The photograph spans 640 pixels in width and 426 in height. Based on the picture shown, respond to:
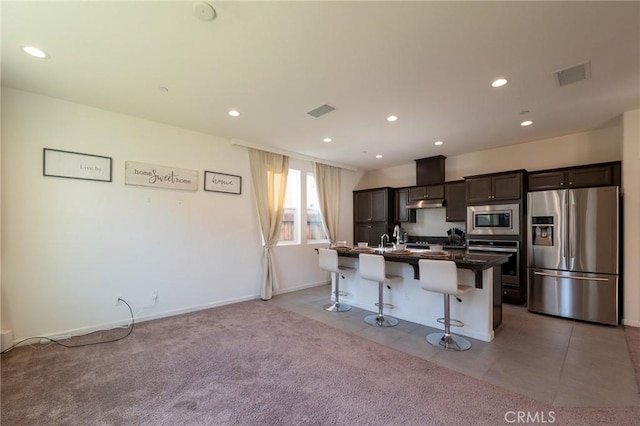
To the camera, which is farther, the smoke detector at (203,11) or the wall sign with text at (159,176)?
the wall sign with text at (159,176)

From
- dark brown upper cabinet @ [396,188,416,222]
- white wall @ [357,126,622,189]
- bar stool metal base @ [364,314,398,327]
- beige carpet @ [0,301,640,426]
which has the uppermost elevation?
white wall @ [357,126,622,189]

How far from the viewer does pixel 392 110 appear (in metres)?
3.68

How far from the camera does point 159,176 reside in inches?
162

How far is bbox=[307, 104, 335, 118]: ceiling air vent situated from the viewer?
358 cm

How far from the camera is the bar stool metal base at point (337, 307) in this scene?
176 inches

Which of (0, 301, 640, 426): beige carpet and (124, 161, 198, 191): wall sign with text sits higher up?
(124, 161, 198, 191): wall sign with text

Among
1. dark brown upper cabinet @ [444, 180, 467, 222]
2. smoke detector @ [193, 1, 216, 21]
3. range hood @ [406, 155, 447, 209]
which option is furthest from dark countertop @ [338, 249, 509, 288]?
smoke detector @ [193, 1, 216, 21]

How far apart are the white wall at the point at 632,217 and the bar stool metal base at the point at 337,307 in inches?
150

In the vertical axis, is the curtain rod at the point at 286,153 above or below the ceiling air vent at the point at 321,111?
below

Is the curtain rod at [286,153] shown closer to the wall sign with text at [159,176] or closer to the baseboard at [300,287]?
the wall sign with text at [159,176]

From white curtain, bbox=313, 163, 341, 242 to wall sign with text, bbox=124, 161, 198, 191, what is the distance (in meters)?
2.77

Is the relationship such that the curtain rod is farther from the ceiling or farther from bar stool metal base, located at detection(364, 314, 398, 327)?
bar stool metal base, located at detection(364, 314, 398, 327)

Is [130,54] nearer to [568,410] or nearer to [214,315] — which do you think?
[214,315]

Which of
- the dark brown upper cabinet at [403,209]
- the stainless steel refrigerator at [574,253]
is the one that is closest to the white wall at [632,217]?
the stainless steel refrigerator at [574,253]
